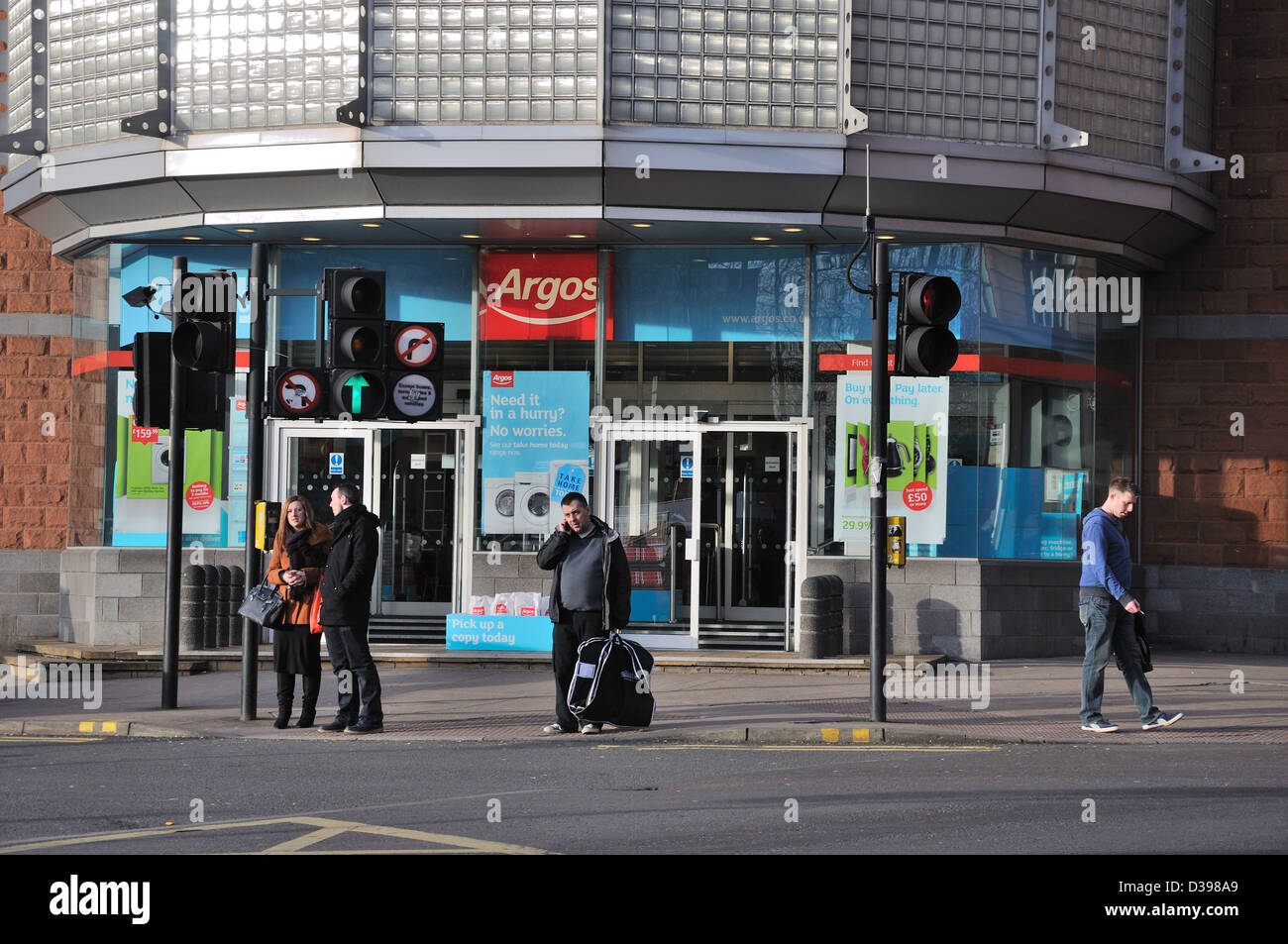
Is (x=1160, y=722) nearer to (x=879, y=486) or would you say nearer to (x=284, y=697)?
(x=879, y=486)

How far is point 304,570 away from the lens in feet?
39.2

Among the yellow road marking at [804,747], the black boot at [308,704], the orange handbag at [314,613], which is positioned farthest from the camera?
the black boot at [308,704]

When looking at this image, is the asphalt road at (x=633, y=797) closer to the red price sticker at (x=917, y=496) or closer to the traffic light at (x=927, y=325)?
the traffic light at (x=927, y=325)

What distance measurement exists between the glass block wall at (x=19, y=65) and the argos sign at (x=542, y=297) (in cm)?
554

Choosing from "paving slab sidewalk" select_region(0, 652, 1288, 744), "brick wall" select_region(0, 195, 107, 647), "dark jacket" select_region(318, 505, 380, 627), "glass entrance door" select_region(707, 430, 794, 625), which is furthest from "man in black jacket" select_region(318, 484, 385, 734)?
"brick wall" select_region(0, 195, 107, 647)

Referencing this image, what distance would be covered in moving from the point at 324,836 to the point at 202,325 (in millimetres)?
5835

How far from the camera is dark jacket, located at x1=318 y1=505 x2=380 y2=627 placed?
11695mm

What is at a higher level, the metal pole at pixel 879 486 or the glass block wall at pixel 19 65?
the glass block wall at pixel 19 65

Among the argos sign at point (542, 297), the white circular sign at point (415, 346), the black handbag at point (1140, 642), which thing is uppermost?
the argos sign at point (542, 297)

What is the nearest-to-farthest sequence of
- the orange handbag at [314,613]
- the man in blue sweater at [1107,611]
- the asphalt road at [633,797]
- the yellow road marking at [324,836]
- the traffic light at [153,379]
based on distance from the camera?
the yellow road marking at [324,836] < the asphalt road at [633,797] < the man in blue sweater at [1107,611] < the orange handbag at [314,613] < the traffic light at [153,379]

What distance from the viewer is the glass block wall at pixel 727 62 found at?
A: 1584 centimetres

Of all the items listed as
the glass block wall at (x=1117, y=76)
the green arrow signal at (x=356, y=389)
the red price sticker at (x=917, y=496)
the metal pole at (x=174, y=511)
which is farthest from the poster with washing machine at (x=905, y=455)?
the metal pole at (x=174, y=511)

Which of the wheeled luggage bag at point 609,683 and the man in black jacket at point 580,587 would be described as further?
the man in black jacket at point 580,587
